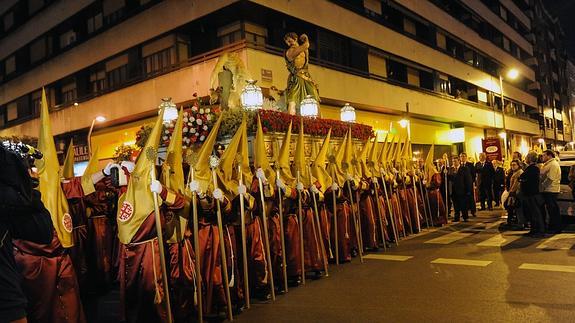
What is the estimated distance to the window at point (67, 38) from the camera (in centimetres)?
2714

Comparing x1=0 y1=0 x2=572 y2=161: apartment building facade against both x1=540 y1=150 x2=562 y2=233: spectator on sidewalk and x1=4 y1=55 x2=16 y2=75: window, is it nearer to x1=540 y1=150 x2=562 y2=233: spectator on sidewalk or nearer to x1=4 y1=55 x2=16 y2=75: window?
x1=4 y1=55 x2=16 y2=75: window

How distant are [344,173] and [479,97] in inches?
1210

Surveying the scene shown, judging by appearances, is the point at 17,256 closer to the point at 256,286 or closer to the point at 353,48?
the point at 256,286

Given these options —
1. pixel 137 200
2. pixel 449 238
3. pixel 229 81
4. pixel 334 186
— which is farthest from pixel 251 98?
pixel 449 238

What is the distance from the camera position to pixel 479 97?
3603cm

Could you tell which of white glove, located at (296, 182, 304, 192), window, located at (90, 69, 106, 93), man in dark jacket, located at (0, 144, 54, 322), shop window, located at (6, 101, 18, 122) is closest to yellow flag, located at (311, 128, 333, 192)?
white glove, located at (296, 182, 304, 192)

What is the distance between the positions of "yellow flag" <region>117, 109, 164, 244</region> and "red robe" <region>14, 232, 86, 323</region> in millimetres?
727

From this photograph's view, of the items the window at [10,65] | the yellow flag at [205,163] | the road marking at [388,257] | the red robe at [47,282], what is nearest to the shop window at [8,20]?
the window at [10,65]

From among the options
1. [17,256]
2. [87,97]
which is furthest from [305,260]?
[87,97]

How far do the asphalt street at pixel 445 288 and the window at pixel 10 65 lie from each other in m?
31.4

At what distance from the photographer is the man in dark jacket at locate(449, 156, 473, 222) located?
534 inches

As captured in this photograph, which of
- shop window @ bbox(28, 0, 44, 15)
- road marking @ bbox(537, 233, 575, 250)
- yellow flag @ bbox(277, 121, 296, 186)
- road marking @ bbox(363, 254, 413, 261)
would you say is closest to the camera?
yellow flag @ bbox(277, 121, 296, 186)

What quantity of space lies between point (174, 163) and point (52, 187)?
4.79 ft

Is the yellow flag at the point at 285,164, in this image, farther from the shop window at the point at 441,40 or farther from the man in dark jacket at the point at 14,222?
the shop window at the point at 441,40
